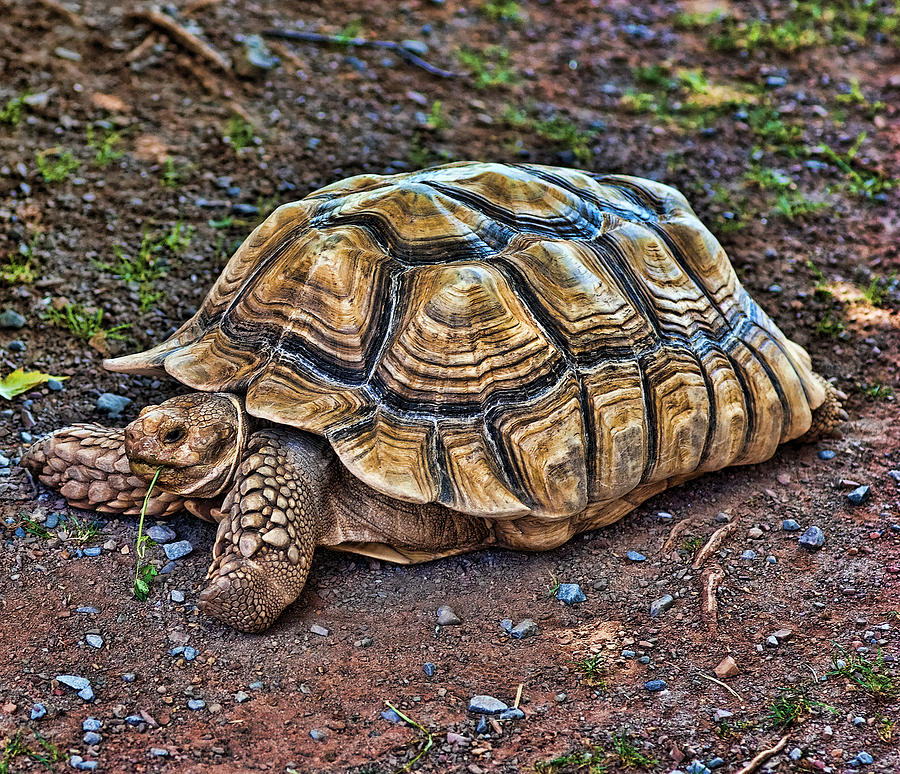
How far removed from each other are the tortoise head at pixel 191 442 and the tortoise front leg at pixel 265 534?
3.5 inches

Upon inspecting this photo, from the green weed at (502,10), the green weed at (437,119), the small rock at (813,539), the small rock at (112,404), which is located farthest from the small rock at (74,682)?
the green weed at (502,10)

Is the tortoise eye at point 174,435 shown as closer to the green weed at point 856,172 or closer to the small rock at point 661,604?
the small rock at point 661,604

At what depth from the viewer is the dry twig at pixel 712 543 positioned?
3549 mm

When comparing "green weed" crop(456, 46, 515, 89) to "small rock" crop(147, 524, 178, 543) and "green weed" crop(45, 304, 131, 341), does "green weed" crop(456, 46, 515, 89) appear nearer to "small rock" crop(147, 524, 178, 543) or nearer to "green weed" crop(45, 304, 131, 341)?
"green weed" crop(45, 304, 131, 341)

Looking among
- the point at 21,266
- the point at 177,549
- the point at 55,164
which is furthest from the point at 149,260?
the point at 177,549

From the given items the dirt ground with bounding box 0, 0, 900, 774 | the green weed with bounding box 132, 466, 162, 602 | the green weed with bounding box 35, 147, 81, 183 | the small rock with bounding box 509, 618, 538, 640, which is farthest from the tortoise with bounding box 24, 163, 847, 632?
the green weed with bounding box 35, 147, 81, 183

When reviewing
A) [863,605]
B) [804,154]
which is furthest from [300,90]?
[863,605]

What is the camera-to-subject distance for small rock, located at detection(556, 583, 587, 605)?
3.39m

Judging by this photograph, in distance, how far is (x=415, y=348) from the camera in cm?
330

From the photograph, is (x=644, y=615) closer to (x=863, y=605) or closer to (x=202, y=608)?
(x=863, y=605)

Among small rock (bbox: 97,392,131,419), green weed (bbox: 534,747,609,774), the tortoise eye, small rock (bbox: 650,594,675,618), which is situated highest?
the tortoise eye

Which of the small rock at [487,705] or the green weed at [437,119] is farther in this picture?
the green weed at [437,119]

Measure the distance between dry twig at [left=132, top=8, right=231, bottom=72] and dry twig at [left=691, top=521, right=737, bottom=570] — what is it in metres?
4.77

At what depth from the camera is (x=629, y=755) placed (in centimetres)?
269
